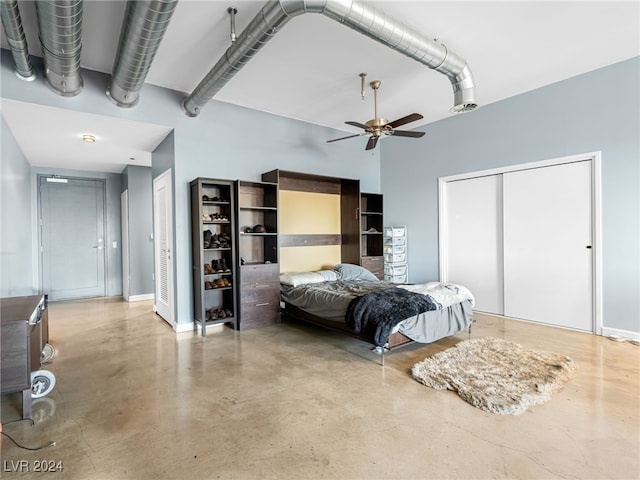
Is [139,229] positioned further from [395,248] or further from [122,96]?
[395,248]

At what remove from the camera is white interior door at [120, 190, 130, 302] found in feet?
20.6

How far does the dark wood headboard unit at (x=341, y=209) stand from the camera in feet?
16.9

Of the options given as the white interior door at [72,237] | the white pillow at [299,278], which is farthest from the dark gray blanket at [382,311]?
the white interior door at [72,237]

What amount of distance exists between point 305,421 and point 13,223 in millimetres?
4350

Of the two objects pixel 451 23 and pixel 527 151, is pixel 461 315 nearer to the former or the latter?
pixel 527 151

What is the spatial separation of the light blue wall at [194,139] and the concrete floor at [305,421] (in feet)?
5.40

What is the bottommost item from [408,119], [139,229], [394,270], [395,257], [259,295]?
[259,295]

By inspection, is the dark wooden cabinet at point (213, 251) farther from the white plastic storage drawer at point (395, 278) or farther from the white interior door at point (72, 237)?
the white interior door at point (72, 237)

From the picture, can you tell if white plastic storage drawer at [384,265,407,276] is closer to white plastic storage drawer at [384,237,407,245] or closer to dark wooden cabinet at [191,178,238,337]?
white plastic storage drawer at [384,237,407,245]

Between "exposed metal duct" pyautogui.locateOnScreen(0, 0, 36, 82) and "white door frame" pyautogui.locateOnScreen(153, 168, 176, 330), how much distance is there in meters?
1.65

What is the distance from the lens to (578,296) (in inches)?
160

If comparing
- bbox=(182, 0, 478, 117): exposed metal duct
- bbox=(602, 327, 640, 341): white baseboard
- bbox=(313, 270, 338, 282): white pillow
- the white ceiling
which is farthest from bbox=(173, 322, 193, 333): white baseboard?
bbox=(602, 327, 640, 341): white baseboard

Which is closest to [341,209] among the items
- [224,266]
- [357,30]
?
[224,266]

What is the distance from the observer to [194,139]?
4.30 metres
